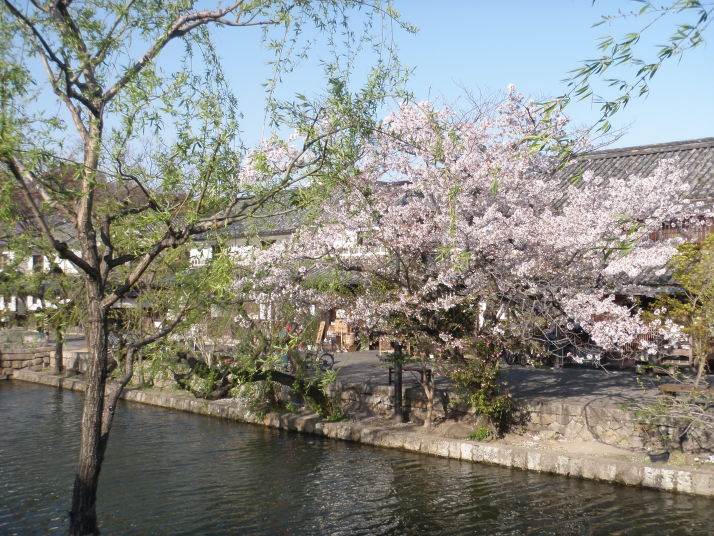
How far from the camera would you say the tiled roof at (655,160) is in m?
19.7

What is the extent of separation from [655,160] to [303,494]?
53.1 ft

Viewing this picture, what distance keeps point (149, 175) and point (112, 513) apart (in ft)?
16.5

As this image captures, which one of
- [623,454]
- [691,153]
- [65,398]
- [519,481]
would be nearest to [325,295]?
→ [519,481]

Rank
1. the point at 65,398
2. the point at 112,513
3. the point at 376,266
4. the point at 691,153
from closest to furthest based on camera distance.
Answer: the point at 112,513 < the point at 376,266 < the point at 65,398 < the point at 691,153

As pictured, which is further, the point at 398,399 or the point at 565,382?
the point at 565,382

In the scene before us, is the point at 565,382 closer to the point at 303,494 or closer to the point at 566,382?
the point at 566,382

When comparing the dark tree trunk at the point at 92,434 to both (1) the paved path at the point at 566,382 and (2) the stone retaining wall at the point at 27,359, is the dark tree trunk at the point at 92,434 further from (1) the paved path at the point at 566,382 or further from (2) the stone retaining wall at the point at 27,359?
(2) the stone retaining wall at the point at 27,359

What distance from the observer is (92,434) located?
24.2 feet

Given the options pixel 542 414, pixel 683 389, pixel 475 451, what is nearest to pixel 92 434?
pixel 475 451

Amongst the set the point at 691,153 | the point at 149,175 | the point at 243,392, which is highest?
the point at 691,153

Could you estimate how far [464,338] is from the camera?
1260cm

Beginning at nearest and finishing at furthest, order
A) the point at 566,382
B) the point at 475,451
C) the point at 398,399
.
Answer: the point at 475,451, the point at 398,399, the point at 566,382

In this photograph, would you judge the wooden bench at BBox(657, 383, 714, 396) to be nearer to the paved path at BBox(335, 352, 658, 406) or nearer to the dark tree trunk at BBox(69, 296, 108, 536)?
the paved path at BBox(335, 352, 658, 406)

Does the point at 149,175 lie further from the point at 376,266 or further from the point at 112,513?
the point at 376,266
